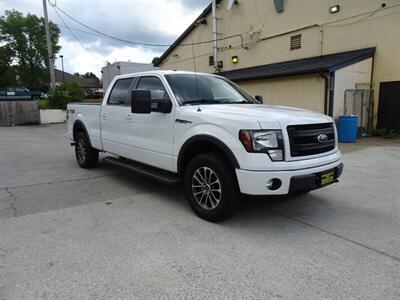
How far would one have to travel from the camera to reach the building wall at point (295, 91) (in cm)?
1216

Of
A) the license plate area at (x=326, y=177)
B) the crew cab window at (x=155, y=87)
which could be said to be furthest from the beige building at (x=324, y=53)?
the license plate area at (x=326, y=177)

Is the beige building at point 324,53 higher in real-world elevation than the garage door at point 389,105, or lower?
higher

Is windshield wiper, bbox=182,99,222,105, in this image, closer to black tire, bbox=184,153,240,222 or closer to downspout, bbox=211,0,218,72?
black tire, bbox=184,153,240,222

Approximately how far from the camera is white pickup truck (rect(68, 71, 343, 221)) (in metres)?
3.39

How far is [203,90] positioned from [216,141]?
4.45 ft

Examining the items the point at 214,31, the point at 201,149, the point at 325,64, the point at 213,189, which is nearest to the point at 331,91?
the point at 325,64

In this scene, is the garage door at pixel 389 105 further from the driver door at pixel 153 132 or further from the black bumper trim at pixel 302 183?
the driver door at pixel 153 132

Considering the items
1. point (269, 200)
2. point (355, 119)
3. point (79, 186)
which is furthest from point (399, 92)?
point (79, 186)

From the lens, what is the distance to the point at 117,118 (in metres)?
5.51

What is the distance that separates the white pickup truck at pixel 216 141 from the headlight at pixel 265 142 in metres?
0.01

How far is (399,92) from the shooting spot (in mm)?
12023

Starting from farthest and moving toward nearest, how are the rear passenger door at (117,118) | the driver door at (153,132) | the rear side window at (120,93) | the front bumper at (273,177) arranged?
the rear side window at (120,93), the rear passenger door at (117,118), the driver door at (153,132), the front bumper at (273,177)

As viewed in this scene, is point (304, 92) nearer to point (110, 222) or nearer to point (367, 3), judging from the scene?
point (367, 3)

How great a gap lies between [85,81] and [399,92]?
71.3 metres
